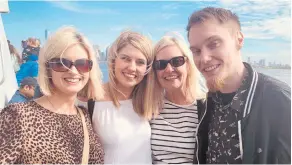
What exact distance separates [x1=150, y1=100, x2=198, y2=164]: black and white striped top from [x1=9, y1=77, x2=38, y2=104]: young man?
2.86 feet

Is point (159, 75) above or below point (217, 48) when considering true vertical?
below

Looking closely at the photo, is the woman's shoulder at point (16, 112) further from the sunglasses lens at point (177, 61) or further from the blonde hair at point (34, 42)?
the sunglasses lens at point (177, 61)

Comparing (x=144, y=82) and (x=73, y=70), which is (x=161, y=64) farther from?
(x=73, y=70)

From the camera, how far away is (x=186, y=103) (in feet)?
5.71

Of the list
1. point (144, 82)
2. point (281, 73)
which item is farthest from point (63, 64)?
point (281, 73)

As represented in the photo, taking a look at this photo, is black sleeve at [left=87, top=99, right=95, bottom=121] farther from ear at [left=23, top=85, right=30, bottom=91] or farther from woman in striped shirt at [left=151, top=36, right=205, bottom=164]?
ear at [left=23, top=85, right=30, bottom=91]

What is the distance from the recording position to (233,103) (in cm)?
134

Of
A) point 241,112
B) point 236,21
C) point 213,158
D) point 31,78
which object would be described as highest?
point 236,21

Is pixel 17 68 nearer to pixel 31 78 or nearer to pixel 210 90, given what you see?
pixel 31 78

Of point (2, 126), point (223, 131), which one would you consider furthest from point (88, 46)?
→ point (223, 131)

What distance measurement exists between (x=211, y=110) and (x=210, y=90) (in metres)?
0.11

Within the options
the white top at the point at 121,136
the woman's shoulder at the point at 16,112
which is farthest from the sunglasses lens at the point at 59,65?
the white top at the point at 121,136

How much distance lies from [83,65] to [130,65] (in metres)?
0.34

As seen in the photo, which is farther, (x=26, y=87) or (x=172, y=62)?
(x=26, y=87)
